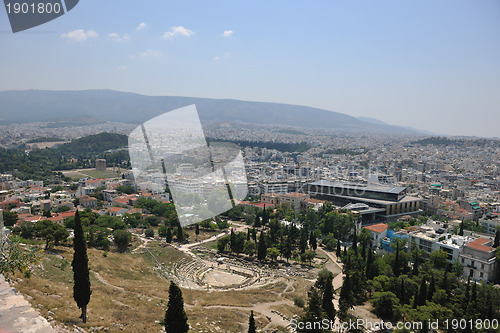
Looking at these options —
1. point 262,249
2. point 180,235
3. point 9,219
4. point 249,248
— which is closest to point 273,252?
point 262,249

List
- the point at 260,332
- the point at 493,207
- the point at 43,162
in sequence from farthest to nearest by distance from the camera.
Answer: the point at 43,162, the point at 493,207, the point at 260,332

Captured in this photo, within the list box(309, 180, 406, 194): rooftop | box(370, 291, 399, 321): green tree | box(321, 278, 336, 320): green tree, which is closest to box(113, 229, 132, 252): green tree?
box(321, 278, 336, 320): green tree

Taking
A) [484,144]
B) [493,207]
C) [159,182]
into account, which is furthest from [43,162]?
[484,144]

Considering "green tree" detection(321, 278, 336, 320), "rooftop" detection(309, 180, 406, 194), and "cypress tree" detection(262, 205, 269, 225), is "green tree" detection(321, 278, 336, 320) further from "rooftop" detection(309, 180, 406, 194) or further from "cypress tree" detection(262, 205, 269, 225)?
"rooftop" detection(309, 180, 406, 194)

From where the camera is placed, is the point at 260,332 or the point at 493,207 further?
the point at 493,207

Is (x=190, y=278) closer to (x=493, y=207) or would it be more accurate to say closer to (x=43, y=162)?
(x=493, y=207)

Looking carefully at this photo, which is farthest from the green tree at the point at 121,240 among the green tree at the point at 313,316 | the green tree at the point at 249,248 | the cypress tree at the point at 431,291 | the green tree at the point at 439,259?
the green tree at the point at 439,259
